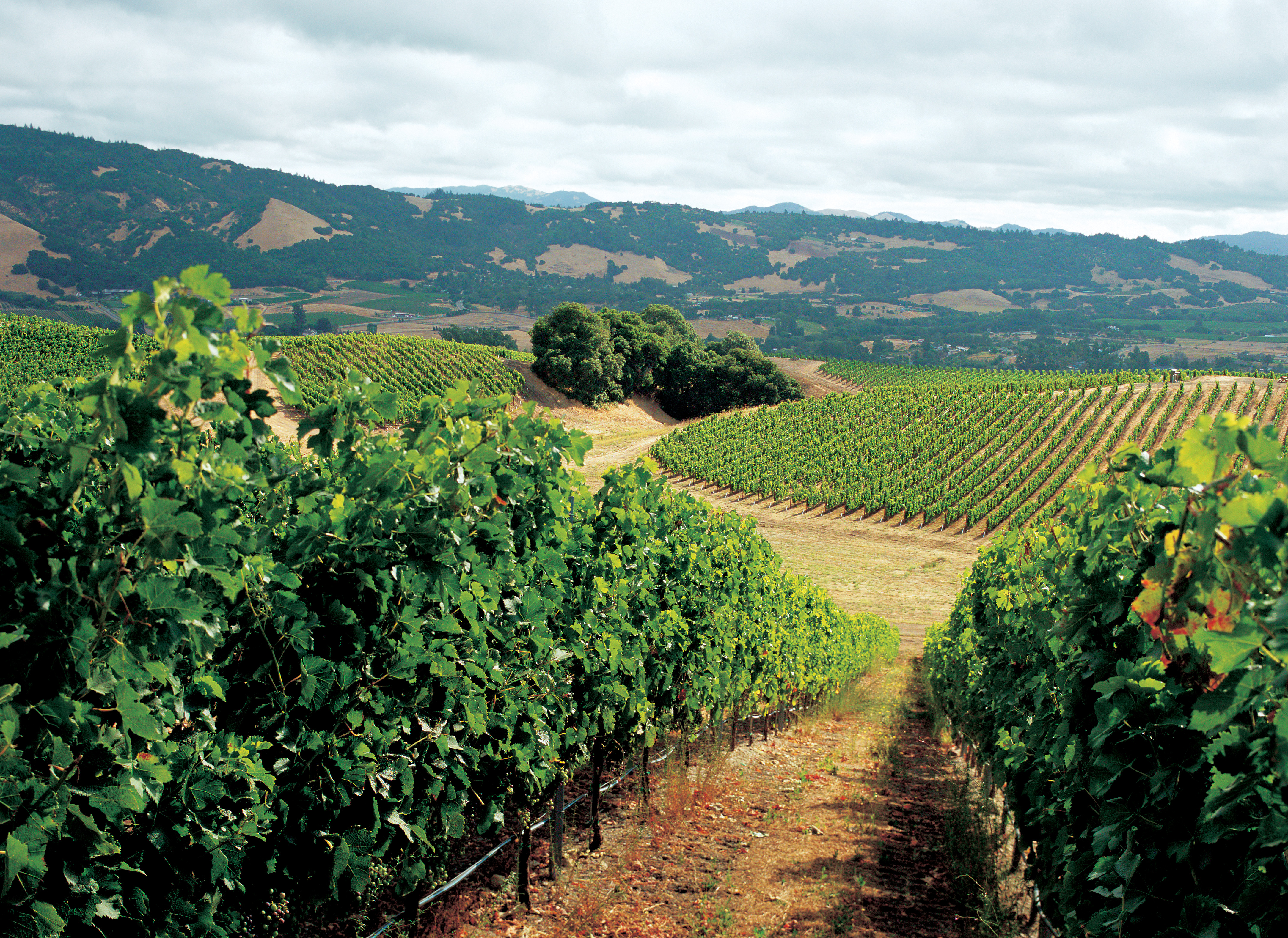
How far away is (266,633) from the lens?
3508 mm

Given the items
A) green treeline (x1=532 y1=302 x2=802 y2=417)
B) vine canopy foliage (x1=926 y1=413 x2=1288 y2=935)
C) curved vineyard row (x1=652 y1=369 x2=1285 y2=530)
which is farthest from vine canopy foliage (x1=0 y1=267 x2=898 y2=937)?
green treeline (x1=532 y1=302 x2=802 y2=417)

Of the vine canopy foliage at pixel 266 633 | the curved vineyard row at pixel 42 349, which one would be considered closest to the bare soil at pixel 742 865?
the vine canopy foliage at pixel 266 633

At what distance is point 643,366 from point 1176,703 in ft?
225

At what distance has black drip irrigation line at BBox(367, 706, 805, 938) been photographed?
4.80 m

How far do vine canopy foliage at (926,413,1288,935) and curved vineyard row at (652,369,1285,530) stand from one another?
36.3 meters

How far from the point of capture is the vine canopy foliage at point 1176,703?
2.04m

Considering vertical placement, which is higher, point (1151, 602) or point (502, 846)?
point (1151, 602)

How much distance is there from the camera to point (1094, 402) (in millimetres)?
51688

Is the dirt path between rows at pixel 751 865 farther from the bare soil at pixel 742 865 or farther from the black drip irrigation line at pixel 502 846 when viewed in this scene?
the black drip irrigation line at pixel 502 846

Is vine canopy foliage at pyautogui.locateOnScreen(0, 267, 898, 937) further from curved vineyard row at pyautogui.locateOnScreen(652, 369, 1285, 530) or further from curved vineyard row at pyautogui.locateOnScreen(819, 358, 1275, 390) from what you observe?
curved vineyard row at pyautogui.locateOnScreen(819, 358, 1275, 390)

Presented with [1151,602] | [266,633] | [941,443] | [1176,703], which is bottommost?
[266,633]

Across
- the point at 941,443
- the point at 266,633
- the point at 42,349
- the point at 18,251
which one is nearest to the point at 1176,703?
the point at 266,633

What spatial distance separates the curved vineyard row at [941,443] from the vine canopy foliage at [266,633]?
36372 mm

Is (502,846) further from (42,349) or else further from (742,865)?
(42,349)
